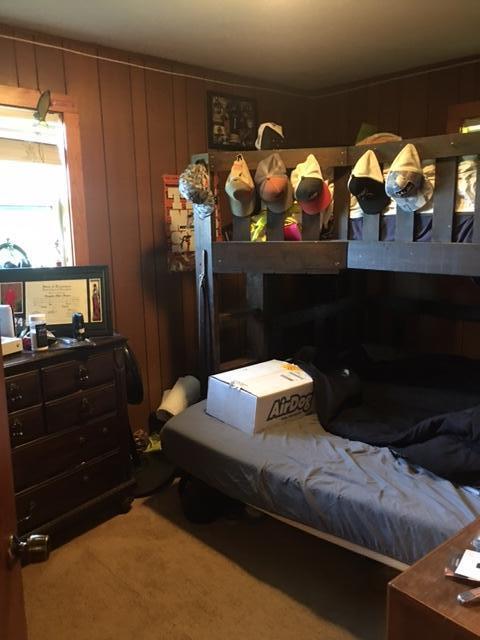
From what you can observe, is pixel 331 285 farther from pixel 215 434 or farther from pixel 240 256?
→ pixel 215 434

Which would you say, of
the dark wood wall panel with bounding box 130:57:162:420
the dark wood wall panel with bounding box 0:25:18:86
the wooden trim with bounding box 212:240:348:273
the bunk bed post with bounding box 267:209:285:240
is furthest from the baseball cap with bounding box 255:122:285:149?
the dark wood wall panel with bounding box 0:25:18:86

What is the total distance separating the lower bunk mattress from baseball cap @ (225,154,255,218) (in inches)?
41.3

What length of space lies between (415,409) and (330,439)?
1.96 ft

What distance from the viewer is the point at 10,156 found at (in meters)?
2.62

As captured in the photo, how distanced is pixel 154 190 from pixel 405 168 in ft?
5.38

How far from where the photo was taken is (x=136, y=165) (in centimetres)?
305

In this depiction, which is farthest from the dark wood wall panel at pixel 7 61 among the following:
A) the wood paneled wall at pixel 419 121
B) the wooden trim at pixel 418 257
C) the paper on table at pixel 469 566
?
the paper on table at pixel 469 566

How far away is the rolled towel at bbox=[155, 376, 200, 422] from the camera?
3.06 metres

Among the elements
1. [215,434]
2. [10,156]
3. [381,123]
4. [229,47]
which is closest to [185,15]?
[229,47]

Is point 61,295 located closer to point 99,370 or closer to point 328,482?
point 99,370

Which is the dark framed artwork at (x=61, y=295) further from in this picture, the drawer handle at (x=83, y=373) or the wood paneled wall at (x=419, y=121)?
the wood paneled wall at (x=419, y=121)

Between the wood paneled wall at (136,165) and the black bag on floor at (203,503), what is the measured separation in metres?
0.87

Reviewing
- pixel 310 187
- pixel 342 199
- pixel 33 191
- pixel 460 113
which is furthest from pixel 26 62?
pixel 460 113

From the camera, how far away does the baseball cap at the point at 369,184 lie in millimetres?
2178
